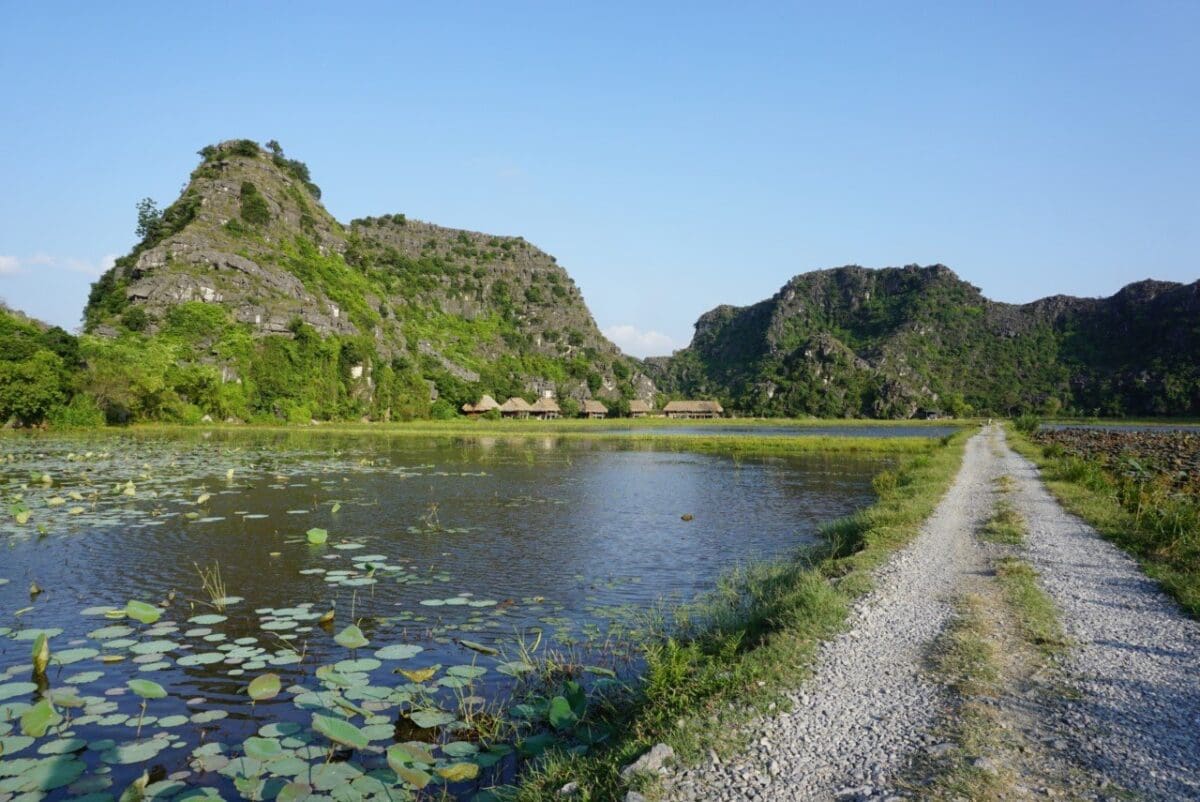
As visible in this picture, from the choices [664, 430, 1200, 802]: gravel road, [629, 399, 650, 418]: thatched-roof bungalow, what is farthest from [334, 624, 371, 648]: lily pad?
[629, 399, 650, 418]: thatched-roof bungalow

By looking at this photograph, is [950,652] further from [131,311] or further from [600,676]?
[131,311]

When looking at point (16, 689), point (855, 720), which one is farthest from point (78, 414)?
point (855, 720)

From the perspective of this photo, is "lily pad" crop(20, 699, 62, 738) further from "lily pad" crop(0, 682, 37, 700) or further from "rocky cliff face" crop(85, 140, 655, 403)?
"rocky cliff face" crop(85, 140, 655, 403)

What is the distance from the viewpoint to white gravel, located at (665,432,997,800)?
4895mm

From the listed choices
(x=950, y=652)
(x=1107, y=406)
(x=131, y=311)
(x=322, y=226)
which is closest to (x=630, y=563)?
(x=950, y=652)

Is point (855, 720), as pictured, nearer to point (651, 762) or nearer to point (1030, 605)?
point (651, 762)

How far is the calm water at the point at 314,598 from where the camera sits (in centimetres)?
643

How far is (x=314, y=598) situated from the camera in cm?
1154

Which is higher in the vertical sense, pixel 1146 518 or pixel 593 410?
pixel 593 410

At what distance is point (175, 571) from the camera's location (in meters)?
13.0

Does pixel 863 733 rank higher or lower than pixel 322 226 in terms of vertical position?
lower

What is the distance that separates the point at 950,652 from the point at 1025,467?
2823 cm

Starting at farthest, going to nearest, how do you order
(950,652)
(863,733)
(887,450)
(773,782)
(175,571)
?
(887,450)
(175,571)
(950,652)
(863,733)
(773,782)

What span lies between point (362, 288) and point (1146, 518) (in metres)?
110
